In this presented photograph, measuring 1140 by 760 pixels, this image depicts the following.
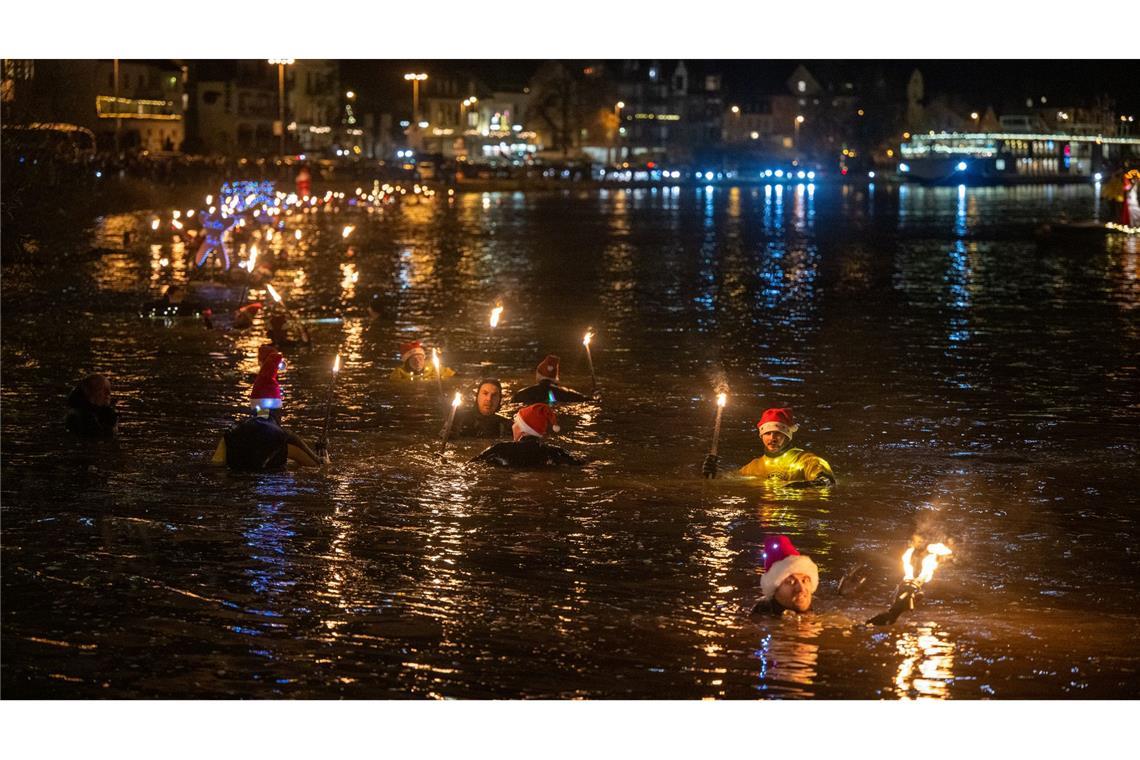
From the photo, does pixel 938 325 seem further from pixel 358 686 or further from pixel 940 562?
pixel 358 686

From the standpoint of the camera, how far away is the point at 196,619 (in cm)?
1130

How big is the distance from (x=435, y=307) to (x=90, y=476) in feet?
59.1

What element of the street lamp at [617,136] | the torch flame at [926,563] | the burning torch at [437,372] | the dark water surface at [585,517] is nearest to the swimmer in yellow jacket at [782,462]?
the dark water surface at [585,517]

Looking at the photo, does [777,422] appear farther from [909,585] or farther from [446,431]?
[909,585]

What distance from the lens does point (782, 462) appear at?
16.1 metres

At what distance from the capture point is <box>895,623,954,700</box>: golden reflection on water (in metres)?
9.97

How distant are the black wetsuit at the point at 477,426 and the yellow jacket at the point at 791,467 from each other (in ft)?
10.1

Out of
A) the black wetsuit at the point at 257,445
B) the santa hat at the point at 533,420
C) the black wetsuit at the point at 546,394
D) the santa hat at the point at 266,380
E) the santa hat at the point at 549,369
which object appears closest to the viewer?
the black wetsuit at the point at 257,445

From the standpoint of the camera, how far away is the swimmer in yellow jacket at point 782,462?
15602 millimetres

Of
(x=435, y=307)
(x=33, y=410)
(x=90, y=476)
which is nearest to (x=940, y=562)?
(x=90, y=476)

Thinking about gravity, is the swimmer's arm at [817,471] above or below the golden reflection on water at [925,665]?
above

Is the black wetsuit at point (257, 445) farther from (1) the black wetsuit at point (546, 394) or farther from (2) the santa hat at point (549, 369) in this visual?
(1) the black wetsuit at point (546, 394)

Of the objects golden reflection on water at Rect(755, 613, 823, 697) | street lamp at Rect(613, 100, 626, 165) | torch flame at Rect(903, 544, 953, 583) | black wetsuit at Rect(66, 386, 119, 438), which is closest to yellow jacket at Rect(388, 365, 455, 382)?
black wetsuit at Rect(66, 386, 119, 438)

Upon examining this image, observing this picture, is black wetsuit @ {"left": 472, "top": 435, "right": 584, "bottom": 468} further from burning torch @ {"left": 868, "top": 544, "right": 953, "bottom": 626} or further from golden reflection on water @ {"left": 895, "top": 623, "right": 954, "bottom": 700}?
golden reflection on water @ {"left": 895, "top": 623, "right": 954, "bottom": 700}
